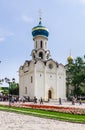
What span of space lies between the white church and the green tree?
5.65 m

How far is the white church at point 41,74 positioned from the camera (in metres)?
53.3

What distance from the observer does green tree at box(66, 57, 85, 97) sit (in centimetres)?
6156

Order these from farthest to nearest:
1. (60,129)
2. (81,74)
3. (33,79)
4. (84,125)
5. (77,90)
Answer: (77,90), (81,74), (33,79), (84,125), (60,129)

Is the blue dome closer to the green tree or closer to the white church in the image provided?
the white church

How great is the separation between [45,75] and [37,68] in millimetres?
2194

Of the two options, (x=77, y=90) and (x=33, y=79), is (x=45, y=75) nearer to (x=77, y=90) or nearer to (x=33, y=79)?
(x=33, y=79)

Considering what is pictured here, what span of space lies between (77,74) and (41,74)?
36.0ft

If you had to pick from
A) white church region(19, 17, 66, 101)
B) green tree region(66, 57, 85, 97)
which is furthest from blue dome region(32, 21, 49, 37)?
green tree region(66, 57, 85, 97)

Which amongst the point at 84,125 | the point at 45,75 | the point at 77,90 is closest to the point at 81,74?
the point at 77,90

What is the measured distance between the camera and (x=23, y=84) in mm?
A: 57594

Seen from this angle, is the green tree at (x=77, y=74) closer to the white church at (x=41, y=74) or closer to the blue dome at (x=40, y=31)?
the white church at (x=41, y=74)

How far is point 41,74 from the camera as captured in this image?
2136 inches

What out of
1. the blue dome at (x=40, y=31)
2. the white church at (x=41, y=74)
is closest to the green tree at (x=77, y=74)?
the white church at (x=41, y=74)

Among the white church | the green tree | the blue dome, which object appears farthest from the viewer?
the green tree
